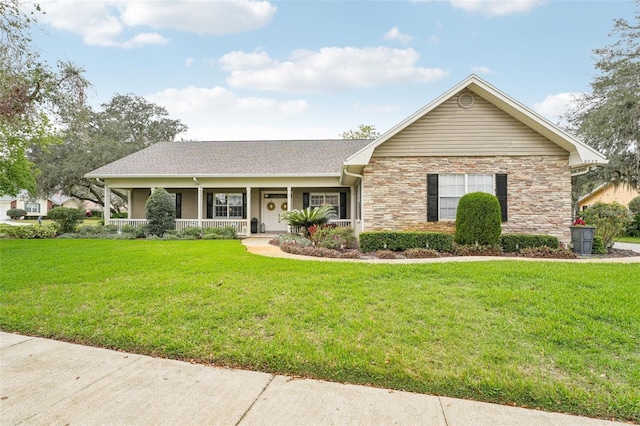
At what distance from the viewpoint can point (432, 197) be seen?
1049 cm

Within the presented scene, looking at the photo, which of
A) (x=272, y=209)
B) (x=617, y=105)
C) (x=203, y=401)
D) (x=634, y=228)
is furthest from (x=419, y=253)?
(x=634, y=228)

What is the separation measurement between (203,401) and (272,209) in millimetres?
15088

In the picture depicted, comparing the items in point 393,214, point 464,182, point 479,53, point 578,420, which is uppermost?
point 479,53

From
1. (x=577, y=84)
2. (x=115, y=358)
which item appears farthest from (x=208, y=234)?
(x=577, y=84)

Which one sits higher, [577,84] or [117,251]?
[577,84]

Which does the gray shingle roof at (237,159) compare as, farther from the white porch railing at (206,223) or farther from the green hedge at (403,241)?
the green hedge at (403,241)

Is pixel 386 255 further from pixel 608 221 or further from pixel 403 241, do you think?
pixel 608 221

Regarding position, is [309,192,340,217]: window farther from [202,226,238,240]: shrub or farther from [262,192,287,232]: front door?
[202,226,238,240]: shrub

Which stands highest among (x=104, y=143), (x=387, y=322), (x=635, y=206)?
(x=104, y=143)

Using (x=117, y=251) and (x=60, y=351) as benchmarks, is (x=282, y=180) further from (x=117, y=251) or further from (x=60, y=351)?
(x=60, y=351)

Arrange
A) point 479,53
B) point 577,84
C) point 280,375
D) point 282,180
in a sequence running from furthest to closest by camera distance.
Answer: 1. point 577,84
2. point 282,180
3. point 479,53
4. point 280,375

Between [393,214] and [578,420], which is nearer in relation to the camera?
[578,420]

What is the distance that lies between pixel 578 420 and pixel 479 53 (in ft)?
46.2

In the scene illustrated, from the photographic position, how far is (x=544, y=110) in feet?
77.3
